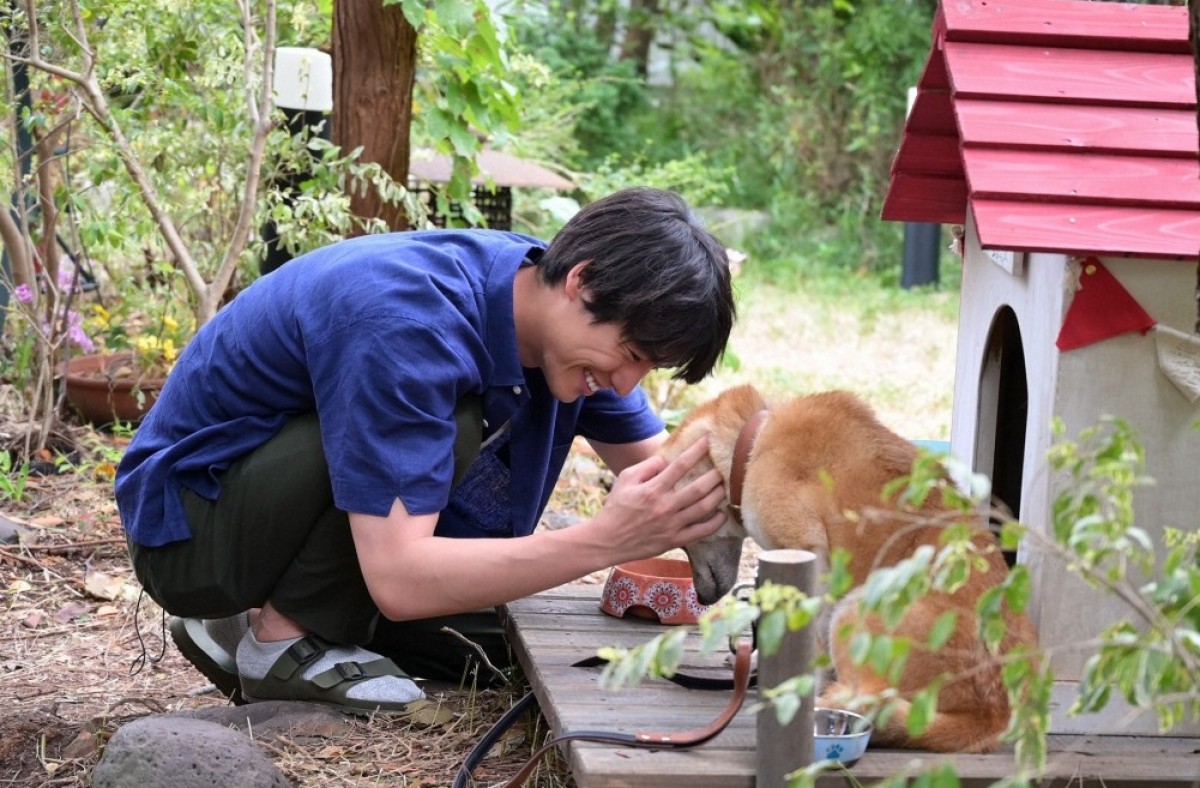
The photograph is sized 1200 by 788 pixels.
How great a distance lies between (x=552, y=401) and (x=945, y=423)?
152 inches

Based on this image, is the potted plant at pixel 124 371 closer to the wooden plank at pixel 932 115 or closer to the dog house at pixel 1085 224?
the wooden plank at pixel 932 115

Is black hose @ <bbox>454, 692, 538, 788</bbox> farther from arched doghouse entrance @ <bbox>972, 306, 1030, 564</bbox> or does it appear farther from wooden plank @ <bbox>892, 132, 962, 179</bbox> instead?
wooden plank @ <bbox>892, 132, 962, 179</bbox>

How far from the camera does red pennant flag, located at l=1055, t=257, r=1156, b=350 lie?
2293 millimetres

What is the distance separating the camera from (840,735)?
2176 millimetres

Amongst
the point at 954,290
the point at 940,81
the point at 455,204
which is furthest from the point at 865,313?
the point at 940,81

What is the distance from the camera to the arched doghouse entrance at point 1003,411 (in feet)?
9.52

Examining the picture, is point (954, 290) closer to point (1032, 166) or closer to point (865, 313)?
point (865, 313)

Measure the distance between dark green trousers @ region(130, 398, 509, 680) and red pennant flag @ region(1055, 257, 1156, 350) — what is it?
3.66 ft

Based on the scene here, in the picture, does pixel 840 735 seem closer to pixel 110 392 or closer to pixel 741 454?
pixel 741 454

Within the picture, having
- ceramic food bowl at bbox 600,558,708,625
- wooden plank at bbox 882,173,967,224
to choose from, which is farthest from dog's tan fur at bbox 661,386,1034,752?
wooden plank at bbox 882,173,967,224

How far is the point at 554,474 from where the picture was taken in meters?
3.14

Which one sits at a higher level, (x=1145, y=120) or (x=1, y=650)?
(x=1145, y=120)

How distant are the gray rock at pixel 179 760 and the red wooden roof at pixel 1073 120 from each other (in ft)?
5.01

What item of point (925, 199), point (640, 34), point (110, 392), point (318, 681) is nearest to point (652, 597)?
point (318, 681)
